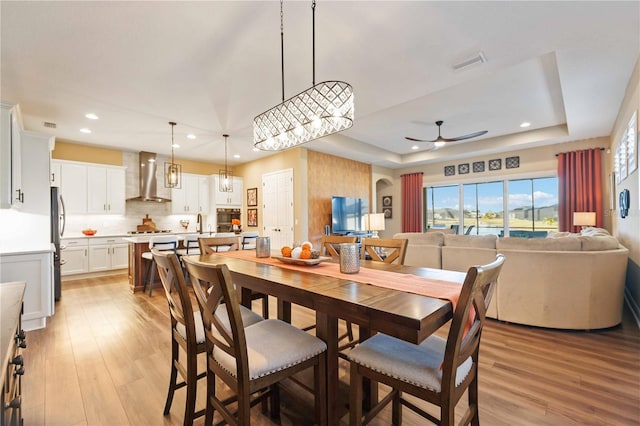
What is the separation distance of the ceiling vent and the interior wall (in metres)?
3.53

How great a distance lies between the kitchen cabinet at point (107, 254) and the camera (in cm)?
546

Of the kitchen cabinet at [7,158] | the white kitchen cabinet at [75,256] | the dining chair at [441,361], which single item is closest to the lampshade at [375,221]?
the dining chair at [441,361]

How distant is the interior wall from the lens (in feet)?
19.7

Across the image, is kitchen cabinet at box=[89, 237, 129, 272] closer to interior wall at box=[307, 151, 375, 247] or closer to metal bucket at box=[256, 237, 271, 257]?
interior wall at box=[307, 151, 375, 247]

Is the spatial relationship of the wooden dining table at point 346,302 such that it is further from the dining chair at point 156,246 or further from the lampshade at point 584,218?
the lampshade at point 584,218

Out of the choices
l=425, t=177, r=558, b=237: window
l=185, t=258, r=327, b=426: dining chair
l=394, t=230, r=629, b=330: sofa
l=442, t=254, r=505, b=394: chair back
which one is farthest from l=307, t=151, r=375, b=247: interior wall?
l=442, t=254, r=505, b=394: chair back

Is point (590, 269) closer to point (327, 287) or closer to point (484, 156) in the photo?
point (327, 287)

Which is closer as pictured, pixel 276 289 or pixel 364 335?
pixel 276 289

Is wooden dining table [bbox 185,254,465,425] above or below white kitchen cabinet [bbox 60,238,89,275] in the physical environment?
above

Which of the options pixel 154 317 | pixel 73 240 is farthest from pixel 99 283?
pixel 154 317

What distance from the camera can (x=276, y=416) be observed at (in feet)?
5.49

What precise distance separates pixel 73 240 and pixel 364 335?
6013 millimetres

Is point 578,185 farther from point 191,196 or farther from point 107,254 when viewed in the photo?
point 107,254

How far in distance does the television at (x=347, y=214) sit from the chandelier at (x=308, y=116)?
384cm
